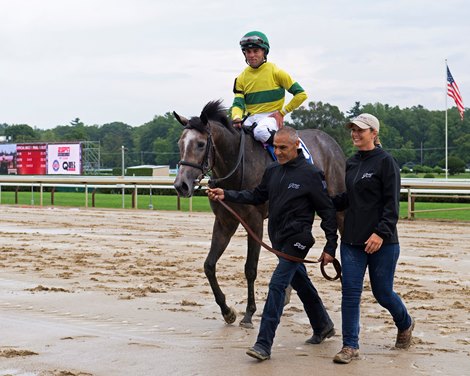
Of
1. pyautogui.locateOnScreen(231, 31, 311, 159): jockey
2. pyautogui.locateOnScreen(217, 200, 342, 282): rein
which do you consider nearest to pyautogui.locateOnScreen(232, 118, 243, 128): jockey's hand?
pyautogui.locateOnScreen(231, 31, 311, 159): jockey

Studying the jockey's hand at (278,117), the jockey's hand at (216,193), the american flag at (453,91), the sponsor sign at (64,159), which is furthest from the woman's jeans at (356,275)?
the sponsor sign at (64,159)

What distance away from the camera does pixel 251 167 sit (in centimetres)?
671

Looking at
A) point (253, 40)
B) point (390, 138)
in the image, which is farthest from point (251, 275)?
point (390, 138)

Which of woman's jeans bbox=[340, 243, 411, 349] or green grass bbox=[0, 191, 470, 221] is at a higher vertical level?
woman's jeans bbox=[340, 243, 411, 349]

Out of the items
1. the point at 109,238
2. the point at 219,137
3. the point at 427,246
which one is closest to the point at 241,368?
the point at 219,137

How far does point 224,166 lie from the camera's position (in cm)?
657

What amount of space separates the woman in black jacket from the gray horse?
1333 mm

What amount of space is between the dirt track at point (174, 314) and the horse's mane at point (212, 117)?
1.55m

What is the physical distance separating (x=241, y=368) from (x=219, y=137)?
216cm

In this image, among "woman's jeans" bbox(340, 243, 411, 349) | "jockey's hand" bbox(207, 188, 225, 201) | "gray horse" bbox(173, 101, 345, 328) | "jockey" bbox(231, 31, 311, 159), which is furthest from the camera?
"jockey" bbox(231, 31, 311, 159)

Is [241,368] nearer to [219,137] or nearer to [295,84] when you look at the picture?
[219,137]

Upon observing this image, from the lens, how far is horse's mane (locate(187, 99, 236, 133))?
20.3 feet

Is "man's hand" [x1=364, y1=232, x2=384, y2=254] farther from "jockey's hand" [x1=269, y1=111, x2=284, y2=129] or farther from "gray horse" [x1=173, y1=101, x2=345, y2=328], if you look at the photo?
"jockey's hand" [x1=269, y1=111, x2=284, y2=129]

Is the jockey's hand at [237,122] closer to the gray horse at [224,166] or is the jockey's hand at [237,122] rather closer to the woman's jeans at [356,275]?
the gray horse at [224,166]
